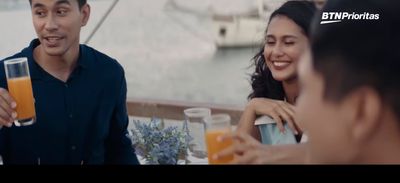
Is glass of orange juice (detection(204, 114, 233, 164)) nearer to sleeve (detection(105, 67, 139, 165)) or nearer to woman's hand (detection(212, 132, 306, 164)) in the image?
woman's hand (detection(212, 132, 306, 164))

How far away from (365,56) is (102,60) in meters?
0.83

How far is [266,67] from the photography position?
157 centimetres

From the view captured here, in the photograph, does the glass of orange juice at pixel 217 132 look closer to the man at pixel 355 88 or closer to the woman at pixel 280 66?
the woman at pixel 280 66

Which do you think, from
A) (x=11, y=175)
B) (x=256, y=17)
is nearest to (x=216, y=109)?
(x=256, y=17)

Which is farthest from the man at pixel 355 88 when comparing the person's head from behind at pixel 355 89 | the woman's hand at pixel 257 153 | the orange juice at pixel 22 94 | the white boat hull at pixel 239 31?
the orange juice at pixel 22 94

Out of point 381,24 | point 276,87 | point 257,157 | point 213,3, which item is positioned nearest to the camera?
point 381,24

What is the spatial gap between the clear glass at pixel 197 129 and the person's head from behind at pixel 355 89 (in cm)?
46

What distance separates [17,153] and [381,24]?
1.05m

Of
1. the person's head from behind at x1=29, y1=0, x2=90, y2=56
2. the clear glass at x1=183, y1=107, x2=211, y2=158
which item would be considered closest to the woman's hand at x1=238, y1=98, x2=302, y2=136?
the clear glass at x1=183, y1=107, x2=211, y2=158

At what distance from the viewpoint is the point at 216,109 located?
161 centimetres

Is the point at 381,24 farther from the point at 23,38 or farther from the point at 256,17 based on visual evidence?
the point at 23,38

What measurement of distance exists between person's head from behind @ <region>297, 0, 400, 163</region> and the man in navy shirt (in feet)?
2.26

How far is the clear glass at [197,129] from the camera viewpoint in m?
Answer: 1.55

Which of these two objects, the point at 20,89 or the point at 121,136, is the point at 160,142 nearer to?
the point at 121,136
